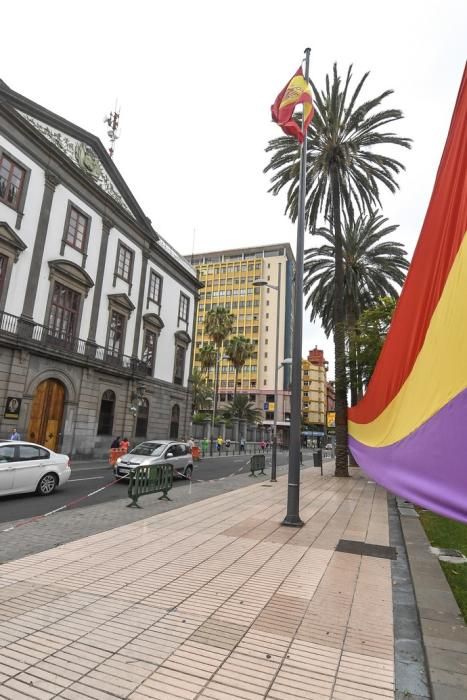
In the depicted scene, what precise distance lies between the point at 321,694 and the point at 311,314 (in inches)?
1134

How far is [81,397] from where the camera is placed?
27000mm

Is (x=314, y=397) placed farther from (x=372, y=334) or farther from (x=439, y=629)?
(x=439, y=629)

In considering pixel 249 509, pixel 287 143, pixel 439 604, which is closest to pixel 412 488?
pixel 439 604

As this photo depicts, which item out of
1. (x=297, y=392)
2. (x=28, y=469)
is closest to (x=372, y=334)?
(x=297, y=392)

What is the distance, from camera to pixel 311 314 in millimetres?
31188

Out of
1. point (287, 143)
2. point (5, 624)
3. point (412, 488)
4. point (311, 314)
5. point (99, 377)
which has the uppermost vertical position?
point (287, 143)

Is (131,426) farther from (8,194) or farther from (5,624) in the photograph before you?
(5,624)

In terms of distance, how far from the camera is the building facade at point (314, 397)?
102750 millimetres

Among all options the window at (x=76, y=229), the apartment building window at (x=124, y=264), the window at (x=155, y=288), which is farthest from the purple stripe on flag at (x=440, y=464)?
the window at (x=155, y=288)

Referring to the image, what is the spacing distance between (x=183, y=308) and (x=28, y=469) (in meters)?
29.5

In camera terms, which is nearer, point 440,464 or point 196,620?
point 440,464

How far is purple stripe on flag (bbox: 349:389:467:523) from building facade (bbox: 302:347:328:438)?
329 feet

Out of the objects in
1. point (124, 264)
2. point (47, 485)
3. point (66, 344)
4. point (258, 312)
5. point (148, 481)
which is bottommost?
point (47, 485)

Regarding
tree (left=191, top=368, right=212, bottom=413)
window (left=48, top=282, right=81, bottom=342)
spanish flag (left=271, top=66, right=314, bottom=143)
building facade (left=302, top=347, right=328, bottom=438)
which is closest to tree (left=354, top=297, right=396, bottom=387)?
spanish flag (left=271, top=66, right=314, bottom=143)
